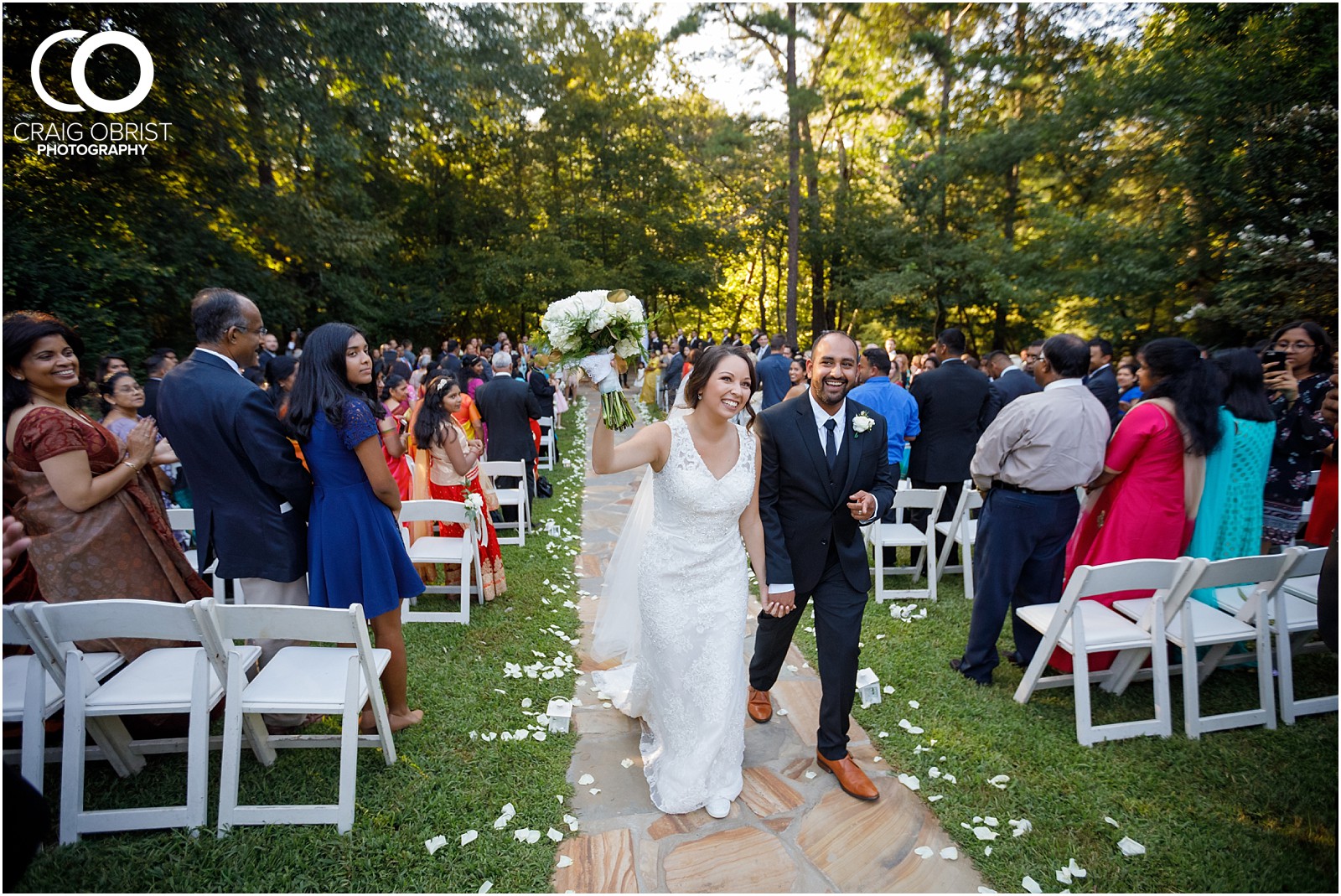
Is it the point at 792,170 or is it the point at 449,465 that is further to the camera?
the point at 792,170

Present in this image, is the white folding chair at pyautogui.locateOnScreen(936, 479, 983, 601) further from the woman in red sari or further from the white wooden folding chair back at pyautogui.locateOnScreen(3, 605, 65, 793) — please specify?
the white wooden folding chair back at pyautogui.locateOnScreen(3, 605, 65, 793)

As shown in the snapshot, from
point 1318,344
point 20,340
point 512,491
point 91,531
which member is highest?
point 1318,344

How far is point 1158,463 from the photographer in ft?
13.7

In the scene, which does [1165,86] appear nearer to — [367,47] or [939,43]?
[939,43]

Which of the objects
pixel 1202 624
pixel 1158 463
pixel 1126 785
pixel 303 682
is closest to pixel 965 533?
pixel 1158 463

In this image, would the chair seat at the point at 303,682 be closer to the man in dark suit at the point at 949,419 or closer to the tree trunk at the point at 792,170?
the man in dark suit at the point at 949,419

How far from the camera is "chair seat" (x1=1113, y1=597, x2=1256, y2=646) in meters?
3.73

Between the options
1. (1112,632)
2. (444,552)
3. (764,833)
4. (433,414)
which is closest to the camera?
(764,833)

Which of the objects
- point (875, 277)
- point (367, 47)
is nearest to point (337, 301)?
point (367, 47)

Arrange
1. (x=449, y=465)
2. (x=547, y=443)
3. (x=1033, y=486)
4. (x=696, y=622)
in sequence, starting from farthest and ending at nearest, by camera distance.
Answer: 1. (x=547, y=443)
2. (x=449, y=465)
3. (x=1033, y=486)
4. (x=696, y=622)

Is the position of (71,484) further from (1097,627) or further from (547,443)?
(547,443)

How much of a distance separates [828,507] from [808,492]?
0.12 metres

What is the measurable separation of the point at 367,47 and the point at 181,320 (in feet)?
23.6

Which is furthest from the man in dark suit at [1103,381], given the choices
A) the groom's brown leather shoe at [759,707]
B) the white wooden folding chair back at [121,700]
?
the white wooden folding chair back at [121,700]
